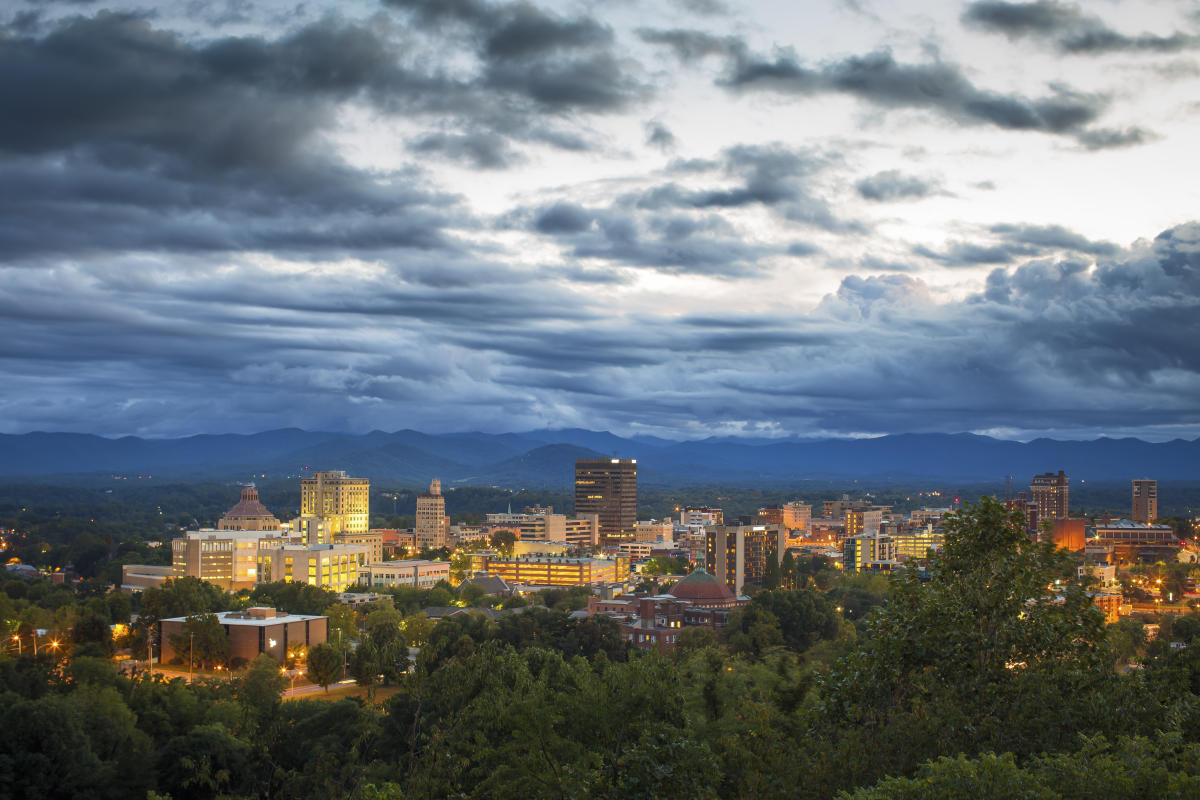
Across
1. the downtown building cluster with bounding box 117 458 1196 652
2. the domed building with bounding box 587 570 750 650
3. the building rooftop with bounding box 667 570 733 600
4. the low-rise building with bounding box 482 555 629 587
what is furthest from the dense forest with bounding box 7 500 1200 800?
the low-rise building with bounding box 482 555 629 587

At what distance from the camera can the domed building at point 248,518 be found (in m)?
180

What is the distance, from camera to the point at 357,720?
52.7 metres

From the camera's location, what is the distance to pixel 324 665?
7381 centimetres

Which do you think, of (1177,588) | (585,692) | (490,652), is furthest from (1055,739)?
(1177,588)

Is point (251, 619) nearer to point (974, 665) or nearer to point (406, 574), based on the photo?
point (406, 574)

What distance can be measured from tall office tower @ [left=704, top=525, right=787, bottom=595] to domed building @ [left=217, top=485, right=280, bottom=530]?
77003mm

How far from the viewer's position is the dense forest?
1811cm

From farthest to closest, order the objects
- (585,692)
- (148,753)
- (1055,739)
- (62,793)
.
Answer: (148,753), (62,793), (585,692), (1055,739)

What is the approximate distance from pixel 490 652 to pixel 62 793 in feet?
60.4

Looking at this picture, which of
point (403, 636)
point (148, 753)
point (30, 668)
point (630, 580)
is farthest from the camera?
point (630, 580)

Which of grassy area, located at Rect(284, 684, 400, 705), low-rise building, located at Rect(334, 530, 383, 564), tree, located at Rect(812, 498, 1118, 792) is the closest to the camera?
tree, located at Rect(812, 498, 1118, 792)

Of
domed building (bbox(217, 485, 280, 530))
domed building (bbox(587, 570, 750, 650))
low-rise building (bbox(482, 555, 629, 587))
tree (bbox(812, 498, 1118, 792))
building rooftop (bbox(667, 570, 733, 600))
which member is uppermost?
tree (bbox(812, 498, 1118, 792))

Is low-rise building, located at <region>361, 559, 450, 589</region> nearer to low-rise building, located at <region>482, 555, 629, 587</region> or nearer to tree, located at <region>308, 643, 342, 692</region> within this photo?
low-rise building, located at <region>482, 555, 629, 587</region>

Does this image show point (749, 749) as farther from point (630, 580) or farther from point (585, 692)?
point (630, 580)
